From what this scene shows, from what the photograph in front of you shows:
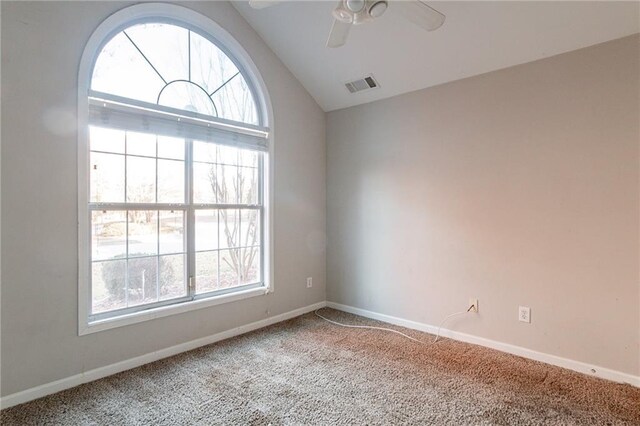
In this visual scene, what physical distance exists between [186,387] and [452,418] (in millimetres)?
1644

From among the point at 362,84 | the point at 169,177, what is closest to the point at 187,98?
the point at 169,177

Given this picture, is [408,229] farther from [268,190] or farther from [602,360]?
[602,360]

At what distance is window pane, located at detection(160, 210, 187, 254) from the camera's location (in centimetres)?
279

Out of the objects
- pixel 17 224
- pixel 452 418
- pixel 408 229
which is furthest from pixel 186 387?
pixel 408 229

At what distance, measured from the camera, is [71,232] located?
227 centimetres

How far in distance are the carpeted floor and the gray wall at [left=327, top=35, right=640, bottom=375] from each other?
407 millimetres

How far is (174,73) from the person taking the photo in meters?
2.84

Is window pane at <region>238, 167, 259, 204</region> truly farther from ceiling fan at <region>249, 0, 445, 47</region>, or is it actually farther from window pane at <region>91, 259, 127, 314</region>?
ceiling fan at <region>249, 0, 445, 47</region>

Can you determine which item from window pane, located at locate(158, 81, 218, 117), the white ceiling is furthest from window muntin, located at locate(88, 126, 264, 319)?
the white ceiling

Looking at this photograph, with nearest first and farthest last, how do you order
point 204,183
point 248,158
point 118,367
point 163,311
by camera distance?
1. point 118,367
2. point 163,311
3. point 204,183
4. point 248,158

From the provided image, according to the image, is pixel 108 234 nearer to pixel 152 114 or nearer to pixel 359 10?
pixel 152 114

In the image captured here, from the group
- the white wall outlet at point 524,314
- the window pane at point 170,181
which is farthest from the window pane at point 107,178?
the white wall outlet at point 524,314

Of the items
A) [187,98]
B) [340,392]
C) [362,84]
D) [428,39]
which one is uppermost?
[428,39]

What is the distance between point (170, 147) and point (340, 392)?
7.32 ft
